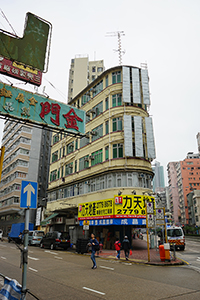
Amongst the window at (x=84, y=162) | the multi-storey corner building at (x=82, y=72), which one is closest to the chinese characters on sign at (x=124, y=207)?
the window at (x=84, y=162)

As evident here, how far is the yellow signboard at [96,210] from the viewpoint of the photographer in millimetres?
25891

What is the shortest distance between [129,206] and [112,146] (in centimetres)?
736

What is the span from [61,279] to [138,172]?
18434mm

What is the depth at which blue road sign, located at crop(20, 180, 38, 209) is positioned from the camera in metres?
6.01

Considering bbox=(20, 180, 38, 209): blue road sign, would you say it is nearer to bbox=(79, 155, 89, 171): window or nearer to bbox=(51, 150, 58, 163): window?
bbox=(79, 155, 89, 171): window

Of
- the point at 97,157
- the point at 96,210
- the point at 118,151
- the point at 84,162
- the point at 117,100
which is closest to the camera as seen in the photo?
the point at 96,210

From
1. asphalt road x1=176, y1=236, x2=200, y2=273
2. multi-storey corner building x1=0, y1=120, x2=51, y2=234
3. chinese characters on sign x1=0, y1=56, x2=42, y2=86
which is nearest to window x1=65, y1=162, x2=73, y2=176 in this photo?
asphalt road x1=176, y1=236, x2=200, y2=273

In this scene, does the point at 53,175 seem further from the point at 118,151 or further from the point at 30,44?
the point at 30,44

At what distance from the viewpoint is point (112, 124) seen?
29234 mm

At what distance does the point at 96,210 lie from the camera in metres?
27.8

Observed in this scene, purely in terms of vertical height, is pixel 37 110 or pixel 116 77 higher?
pixel 116 77

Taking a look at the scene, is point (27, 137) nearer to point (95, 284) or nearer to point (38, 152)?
point (38, 152)

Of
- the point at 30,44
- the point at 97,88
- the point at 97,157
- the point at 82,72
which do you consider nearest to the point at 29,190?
the point at 30,44

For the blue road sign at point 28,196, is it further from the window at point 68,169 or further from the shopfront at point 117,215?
the window at point 68,169
